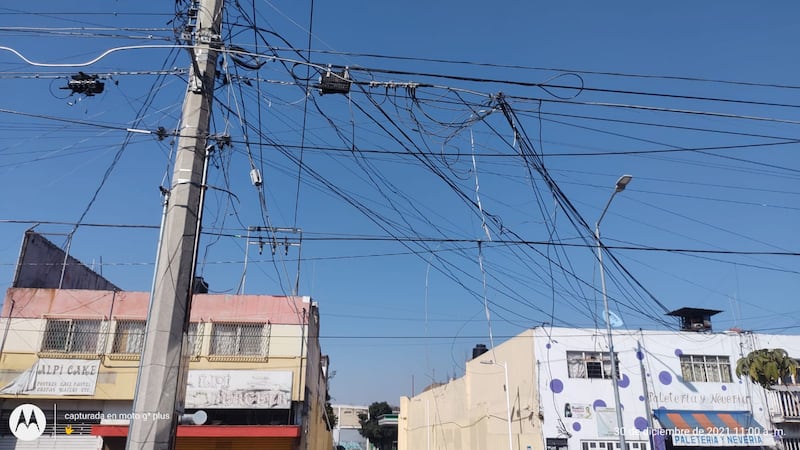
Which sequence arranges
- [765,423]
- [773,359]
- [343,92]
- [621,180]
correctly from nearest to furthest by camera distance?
[343,92] → [621,180] → [773,359] → [765,423]

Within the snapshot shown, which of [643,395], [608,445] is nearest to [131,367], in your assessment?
[608,445]

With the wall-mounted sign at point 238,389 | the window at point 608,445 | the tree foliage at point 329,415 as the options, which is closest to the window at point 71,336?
the wall-mounted sign at point 238,389

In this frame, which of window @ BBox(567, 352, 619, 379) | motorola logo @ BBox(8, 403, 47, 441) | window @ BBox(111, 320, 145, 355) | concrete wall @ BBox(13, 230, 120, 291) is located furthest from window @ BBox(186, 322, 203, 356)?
window @ BBox(567, 352, 619, 379)

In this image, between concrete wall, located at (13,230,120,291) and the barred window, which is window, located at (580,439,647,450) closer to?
the barred window

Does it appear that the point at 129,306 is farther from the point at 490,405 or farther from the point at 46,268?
the point at 490,405

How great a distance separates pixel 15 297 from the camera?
20.9m

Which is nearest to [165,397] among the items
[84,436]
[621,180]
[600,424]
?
[621,180]

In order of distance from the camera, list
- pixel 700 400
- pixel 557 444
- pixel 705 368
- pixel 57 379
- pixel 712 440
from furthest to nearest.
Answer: pixel 705 368, pixel 700 400, pixel 712 440, pixel 557 444, pixel 57 379

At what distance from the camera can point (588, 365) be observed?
25.7 m

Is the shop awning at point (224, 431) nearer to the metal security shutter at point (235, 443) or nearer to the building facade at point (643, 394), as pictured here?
the metal security shutter at point (235, 443)

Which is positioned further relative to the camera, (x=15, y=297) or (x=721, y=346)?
(x=721, y=346)

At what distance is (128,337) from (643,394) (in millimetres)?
21782

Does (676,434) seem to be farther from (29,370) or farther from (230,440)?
(29,370)

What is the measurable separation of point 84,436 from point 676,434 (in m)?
23.4
